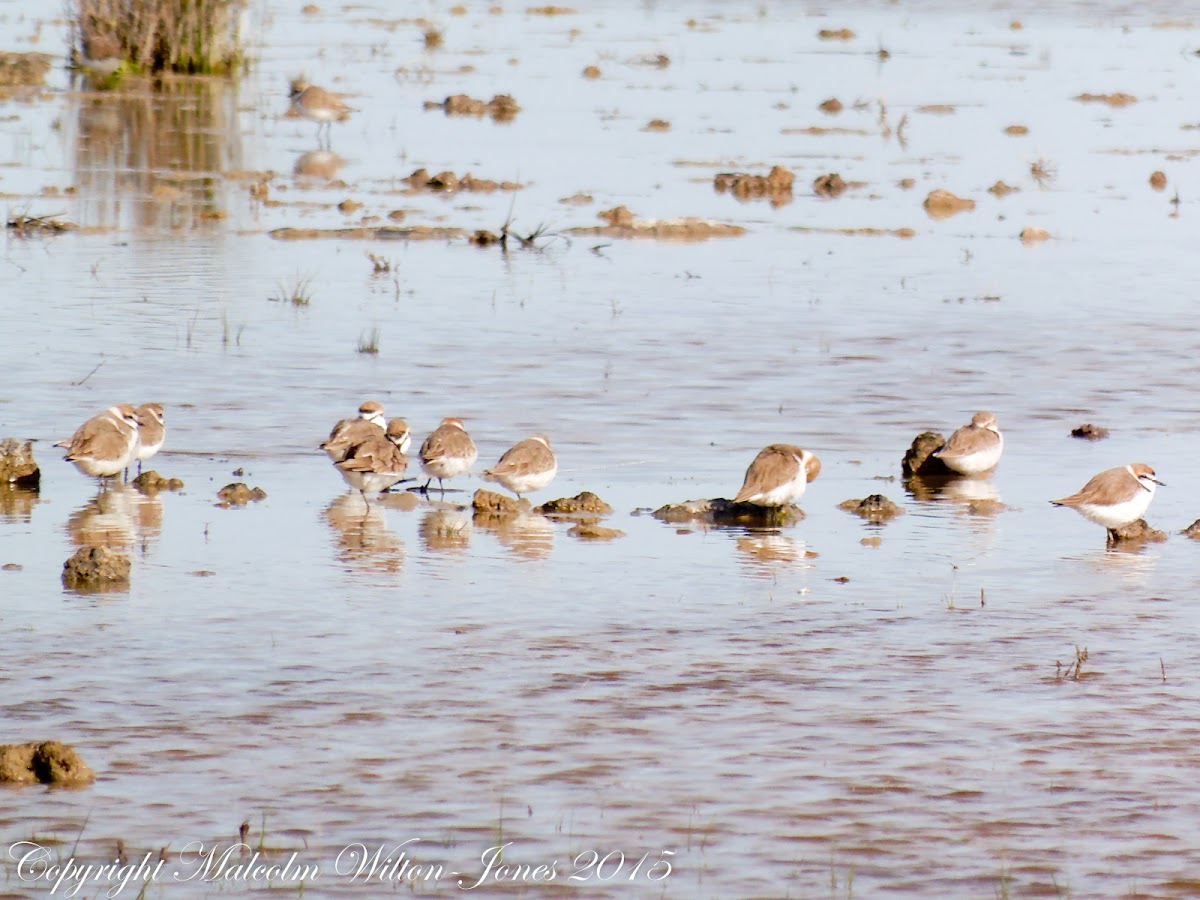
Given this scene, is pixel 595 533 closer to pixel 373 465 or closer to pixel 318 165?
pixel 373 465

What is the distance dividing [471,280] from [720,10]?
1419 inches

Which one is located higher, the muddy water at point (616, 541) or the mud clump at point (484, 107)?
the mud clump at point (484, 107)

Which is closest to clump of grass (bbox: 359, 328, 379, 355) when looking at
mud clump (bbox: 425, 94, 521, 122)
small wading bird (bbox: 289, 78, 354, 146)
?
small wading bird (bbox: 289, 78, 354, 146)

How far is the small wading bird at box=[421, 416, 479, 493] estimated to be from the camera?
13055 millimetres

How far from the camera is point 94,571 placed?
10.6 m

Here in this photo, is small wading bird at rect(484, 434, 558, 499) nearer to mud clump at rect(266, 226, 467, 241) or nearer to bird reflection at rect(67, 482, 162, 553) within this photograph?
bird reflection at rect(67, 482, 162, 553)

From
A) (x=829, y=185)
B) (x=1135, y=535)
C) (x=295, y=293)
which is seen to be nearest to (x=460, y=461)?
(x=1135, y=535)

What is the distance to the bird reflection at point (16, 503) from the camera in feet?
40.3

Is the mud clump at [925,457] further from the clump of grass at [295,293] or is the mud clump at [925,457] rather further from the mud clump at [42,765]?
the mud clump at [42,765]

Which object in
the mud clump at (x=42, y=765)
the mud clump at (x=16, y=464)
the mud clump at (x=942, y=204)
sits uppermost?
the mud clump at (x=942, y=204)

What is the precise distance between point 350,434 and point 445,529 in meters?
1.25

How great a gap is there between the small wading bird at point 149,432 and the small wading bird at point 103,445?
5.3 inches

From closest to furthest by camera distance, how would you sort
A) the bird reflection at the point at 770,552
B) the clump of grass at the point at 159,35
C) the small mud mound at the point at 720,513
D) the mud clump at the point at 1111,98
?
1. the bird reflection at the point at 770,552
2. the small mud mound at the point at 720,513
3. the clump of grass at the point at 159,35
4. the mud clump at the point at 1111,98
